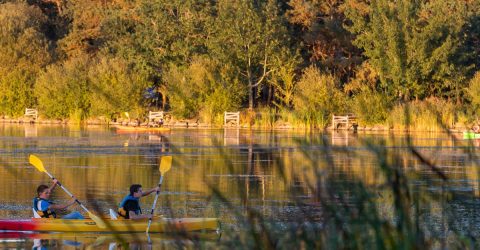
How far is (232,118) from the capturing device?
63.9 m

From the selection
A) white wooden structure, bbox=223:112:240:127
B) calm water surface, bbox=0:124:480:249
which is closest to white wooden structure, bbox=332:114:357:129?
white wooden structure, bbox=223:112:240:127

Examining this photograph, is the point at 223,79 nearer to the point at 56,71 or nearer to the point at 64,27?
the point at 56,71

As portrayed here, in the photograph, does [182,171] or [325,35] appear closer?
[182,171]

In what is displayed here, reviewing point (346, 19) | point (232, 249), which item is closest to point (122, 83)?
point (346, 19)

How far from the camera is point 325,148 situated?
203 inches

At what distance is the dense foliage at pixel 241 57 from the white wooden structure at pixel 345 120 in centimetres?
71

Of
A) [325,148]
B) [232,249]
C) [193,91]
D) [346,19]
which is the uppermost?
[346,19]

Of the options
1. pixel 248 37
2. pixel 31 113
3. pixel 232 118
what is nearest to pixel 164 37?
pixel 248 37

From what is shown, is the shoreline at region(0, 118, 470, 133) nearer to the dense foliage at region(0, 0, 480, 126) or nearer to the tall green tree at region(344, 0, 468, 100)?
the dense foliage at region(0, 0, 480, 126)

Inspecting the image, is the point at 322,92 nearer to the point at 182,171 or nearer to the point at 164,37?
the point at 164,37

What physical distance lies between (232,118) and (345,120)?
764cm

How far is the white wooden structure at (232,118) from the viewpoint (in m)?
63.6

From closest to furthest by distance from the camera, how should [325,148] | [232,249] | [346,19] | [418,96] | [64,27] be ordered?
[325,148] < [232,249] < [418,96] < [346,19] < [64,27]

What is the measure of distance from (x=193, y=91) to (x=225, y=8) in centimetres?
573
